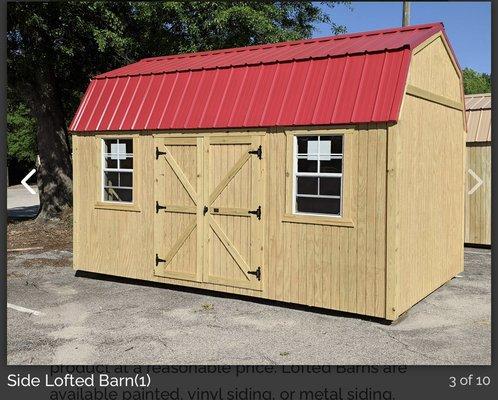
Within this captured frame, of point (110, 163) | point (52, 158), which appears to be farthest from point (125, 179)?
point (52, 158)

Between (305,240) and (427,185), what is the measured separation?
6.95 ft

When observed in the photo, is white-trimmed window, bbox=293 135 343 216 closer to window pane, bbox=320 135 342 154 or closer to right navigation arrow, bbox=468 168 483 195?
window pane, bbox=320 135 342 154

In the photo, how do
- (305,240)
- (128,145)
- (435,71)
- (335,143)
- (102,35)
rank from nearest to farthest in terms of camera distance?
(335,143)
(305,240)
(435,71)
(128,145)
(102,35)

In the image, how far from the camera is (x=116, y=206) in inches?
394

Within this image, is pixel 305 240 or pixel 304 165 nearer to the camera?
pixel 305 240

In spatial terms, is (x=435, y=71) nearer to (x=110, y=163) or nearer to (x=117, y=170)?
(x=117, y=170)

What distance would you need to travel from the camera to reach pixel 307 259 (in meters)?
8.12

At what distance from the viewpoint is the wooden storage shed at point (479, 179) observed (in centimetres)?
1413

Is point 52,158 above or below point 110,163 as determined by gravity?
above

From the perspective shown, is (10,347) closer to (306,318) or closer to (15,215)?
(306,318)

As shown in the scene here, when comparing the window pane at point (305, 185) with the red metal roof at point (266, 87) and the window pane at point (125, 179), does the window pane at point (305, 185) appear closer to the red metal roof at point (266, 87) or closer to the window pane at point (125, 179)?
the red metal roof at point (266, 87)

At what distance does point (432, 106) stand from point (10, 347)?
671 cm

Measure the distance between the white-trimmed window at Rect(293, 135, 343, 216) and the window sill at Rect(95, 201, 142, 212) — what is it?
2974 mm

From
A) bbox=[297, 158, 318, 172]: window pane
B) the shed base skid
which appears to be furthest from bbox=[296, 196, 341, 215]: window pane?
the shed base skid
